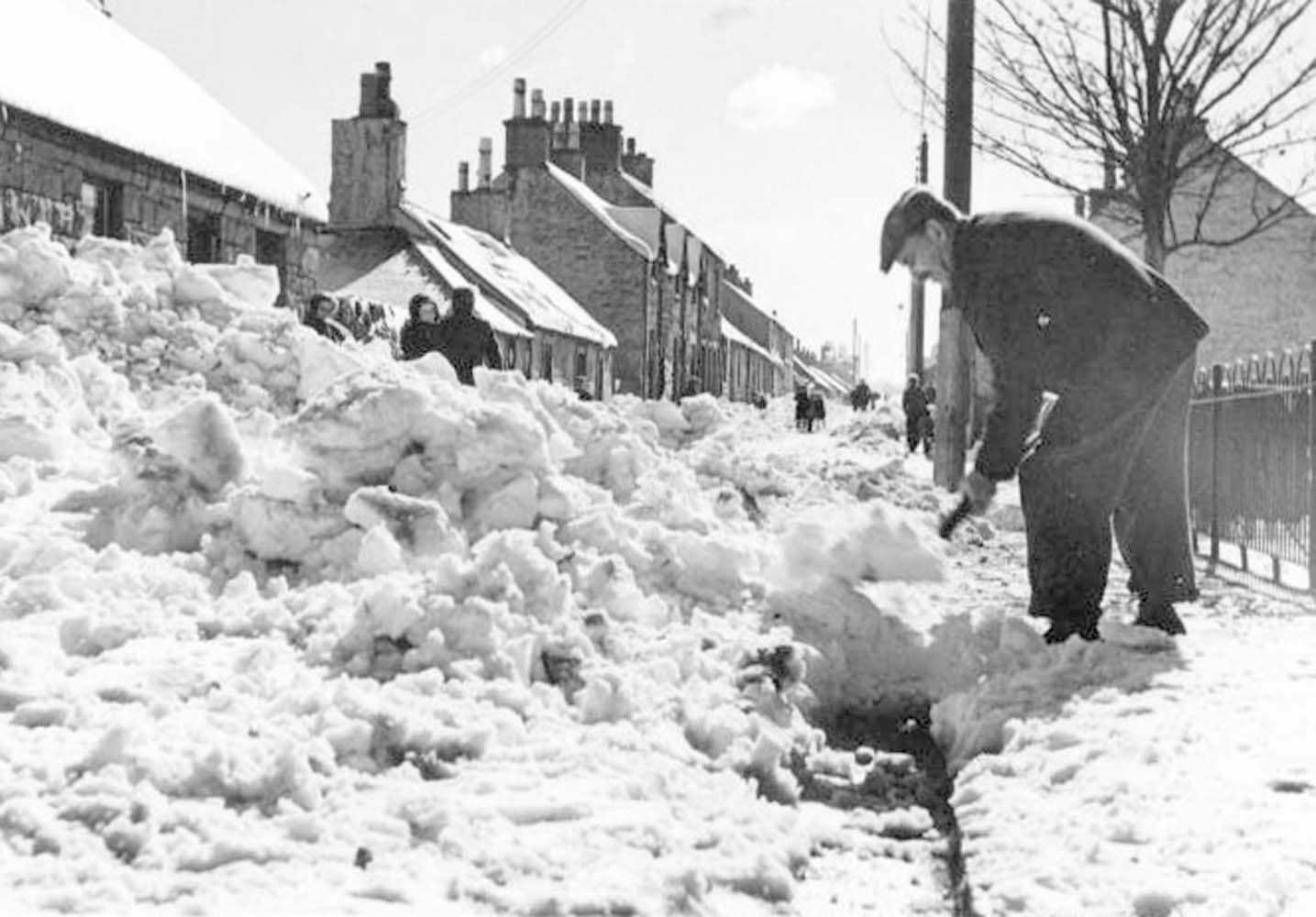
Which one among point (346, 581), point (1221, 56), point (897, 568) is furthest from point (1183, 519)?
point (1221, 56)

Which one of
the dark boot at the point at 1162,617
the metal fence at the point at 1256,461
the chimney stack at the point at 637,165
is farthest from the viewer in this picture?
the chimney stack at the point at 637,165

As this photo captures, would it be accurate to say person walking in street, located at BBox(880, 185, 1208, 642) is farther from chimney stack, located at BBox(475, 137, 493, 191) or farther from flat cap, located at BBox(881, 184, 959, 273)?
chimney stack, located at BBox(475, 137, 493, 191)

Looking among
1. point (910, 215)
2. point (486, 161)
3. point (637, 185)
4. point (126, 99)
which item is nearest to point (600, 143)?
point (637, 185)

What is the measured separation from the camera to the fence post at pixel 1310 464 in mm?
7941

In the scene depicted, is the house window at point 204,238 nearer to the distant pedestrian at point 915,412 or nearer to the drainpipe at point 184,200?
the drainpipe at point 184,200

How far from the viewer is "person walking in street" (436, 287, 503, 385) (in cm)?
1096

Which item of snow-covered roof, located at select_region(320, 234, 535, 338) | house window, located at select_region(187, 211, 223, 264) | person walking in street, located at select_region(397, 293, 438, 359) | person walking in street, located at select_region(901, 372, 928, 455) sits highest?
snow-covered roof, located at select_region(320, 234, 535, 338)

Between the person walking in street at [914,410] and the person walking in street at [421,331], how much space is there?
43.6 ft

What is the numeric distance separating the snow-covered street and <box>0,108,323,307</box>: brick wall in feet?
24.7

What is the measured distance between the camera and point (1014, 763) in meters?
3.79

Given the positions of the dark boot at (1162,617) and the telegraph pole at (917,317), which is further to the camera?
the telegraph pole at (917,317)

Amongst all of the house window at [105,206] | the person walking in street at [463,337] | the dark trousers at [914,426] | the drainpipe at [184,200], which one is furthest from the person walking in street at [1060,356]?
the dark trousers at [914,426]

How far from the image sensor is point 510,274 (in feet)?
109

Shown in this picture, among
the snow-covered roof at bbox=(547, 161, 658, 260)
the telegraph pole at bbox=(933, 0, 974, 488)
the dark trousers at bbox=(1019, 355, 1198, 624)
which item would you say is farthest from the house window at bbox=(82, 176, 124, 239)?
the snow-covered roof at bbox=(547, 161, 658, 260)
